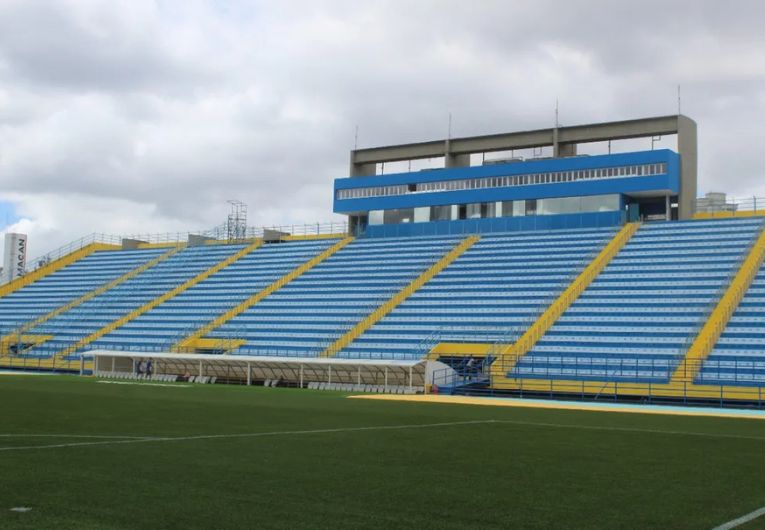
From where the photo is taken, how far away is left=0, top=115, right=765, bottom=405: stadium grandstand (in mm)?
33844

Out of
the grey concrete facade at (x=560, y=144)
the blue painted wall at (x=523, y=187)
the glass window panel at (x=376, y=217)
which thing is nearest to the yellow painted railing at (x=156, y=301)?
the blue painted wall at (x=523, y=187)

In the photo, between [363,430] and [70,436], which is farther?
[363,430]

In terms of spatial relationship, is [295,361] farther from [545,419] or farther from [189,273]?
[189,273]

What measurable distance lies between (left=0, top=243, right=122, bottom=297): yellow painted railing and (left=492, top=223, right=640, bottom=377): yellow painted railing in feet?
131

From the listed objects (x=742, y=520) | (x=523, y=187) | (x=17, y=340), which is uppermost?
(x=523, y=187)

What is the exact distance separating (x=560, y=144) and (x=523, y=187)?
384 cm

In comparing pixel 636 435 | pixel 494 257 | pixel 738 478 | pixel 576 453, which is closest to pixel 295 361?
pixel 494 257

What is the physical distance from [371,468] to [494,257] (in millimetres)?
37383

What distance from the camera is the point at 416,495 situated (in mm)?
8703

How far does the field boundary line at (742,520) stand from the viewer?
7.47m

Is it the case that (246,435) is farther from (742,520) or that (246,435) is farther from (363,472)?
(742,520)

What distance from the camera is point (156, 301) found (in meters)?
52.6

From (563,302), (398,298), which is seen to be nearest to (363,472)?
(563,302)

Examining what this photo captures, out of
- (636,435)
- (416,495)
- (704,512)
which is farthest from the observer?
(636,435)
